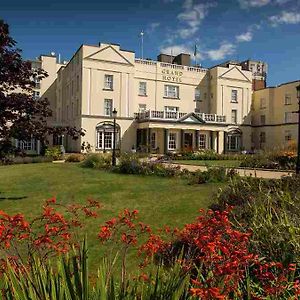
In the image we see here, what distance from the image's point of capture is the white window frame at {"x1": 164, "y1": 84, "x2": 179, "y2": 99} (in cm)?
4484

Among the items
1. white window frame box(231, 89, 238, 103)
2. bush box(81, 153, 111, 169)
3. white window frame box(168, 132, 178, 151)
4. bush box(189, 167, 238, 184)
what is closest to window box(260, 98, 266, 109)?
white window frame box(231, 89, 238, 103)

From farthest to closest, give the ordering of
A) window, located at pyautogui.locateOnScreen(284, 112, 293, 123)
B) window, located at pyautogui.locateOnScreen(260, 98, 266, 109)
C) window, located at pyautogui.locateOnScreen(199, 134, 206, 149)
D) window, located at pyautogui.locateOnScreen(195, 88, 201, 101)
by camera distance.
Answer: window, located at pyautogui.locateOnScreen(260, 98, 266, 109)
window, located at pyautogui.locateOnScreen(195, 88, 201, 101)
window, located at pyautogui.locateOnScreen(284, 112, 293, 123)
window, located at pyautogui.locateOnScreen(199, 134, 206, 149)

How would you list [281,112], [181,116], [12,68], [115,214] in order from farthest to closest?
[281,112]
[181,116]
[12,68]
[115,214]

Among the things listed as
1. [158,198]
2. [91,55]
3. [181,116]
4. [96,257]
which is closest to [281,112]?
[181,116]

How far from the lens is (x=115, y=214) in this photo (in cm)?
927

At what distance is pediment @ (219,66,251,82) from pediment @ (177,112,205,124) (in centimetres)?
805

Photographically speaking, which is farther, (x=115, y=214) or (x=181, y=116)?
(x=181, y=116)

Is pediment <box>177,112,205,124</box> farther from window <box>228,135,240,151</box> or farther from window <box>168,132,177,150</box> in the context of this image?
window <box>228,135,240,151</box>

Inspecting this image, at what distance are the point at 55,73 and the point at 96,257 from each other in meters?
48.0

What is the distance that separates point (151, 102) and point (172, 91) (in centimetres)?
343

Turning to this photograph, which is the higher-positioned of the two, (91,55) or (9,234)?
(91,55)

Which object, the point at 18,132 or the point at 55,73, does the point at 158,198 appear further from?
the point at 55,73

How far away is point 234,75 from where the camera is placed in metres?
47.7

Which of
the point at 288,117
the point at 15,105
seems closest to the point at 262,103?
the point at 288,117
